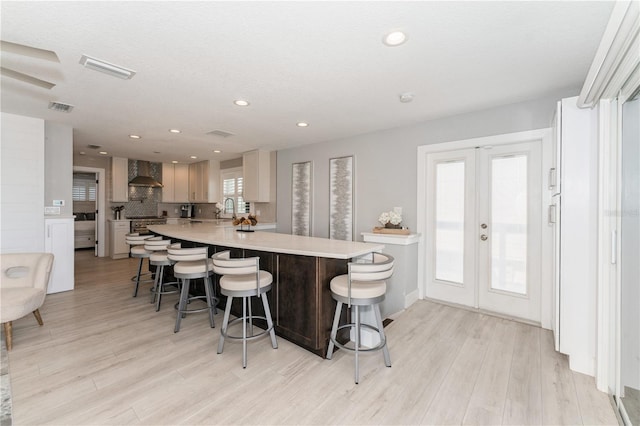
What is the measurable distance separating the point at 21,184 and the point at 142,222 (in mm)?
3573

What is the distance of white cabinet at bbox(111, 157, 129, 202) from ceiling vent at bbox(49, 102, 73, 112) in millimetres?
3759

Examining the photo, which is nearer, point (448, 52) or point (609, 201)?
point (609, 201)

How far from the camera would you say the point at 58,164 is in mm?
4277

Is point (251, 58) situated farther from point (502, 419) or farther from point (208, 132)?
point (502, 419)

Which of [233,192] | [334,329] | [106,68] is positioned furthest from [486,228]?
[233,192]

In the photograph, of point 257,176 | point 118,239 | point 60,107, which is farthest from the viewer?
point 118,239

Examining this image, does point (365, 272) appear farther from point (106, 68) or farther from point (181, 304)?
point (106, 68)

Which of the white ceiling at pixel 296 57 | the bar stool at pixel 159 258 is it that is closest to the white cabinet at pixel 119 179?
the white ceiling at pixel 296 57

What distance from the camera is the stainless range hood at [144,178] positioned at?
7074mm

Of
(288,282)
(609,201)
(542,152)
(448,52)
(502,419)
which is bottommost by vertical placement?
(502,419)

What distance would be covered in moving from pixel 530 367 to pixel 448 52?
2.59 m

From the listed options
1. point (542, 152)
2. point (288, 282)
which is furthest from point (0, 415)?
point (542, 152)

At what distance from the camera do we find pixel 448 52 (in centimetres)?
212

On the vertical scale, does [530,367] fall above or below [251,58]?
below
